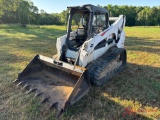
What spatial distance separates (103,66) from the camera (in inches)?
177

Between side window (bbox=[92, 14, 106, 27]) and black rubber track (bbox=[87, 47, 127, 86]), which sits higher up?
side window (bbox=[92, 14, 106, 27])

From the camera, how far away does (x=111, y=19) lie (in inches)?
265

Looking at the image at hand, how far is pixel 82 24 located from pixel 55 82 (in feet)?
6.50

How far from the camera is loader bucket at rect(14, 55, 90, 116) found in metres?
3.61

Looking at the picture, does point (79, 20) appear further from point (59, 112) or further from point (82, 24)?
point (59, 112)

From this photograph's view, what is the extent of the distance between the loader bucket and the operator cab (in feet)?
2.68

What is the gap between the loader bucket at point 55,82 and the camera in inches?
142

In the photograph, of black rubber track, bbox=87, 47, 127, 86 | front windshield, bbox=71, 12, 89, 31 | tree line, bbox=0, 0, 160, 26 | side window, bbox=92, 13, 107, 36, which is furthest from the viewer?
tree line, bbox=0, 0, 160, 26

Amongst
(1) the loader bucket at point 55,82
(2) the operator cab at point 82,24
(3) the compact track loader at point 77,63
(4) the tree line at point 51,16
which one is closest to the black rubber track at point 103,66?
(3) the compact track loader at point 77,63

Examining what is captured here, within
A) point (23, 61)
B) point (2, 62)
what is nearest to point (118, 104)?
point (23, 61)

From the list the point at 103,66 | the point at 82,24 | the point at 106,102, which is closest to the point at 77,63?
the point at 103,66

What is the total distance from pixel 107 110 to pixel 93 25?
246 centimetres

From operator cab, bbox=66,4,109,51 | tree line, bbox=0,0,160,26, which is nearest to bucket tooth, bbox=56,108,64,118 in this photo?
operator cab, bbox=66,4,109,51

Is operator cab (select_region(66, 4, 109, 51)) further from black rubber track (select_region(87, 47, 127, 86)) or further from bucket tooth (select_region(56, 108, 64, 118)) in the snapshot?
bucket tooth (select_region(56, 108, 64, 118))
